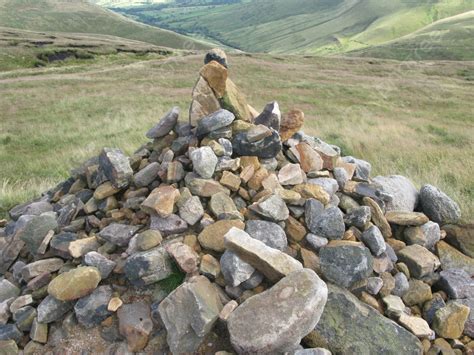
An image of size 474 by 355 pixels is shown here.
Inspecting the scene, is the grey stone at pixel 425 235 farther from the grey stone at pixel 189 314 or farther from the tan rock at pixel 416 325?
the grey stone at pixel 189 314

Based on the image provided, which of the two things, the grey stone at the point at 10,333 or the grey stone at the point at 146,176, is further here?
the grey stone at the point at 146,176

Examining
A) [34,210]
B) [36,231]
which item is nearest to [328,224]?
[36,231]

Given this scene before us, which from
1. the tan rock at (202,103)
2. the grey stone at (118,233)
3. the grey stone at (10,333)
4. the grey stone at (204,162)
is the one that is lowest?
the grey stone at (10,333)

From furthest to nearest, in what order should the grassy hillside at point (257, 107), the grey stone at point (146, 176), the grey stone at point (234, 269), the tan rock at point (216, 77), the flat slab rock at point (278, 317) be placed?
1. the grassy hillside at point (257, 107)
2. the tan rock at point (216, 77)
3. the grey stone at point (146, 176)
4. the grey stone at point (234, 269)
5. the flat slab rock at point (278, 317)

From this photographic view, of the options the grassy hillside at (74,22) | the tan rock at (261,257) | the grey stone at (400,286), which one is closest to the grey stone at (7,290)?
the tan rock at (261,257)

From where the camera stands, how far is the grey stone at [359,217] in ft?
19.6

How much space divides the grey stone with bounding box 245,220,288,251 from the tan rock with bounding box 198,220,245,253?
15cm

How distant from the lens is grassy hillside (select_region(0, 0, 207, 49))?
154750 mm

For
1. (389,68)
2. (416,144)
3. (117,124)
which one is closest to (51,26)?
(389,68)

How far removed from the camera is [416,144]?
48.2 feet

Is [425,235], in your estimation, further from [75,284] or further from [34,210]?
[34,210]

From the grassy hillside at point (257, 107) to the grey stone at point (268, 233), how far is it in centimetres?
442

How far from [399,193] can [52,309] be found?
20.5 ft

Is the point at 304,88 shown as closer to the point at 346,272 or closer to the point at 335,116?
the point at 335,116
